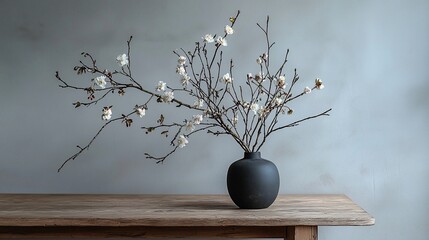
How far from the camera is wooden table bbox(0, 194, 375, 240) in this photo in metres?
2.19

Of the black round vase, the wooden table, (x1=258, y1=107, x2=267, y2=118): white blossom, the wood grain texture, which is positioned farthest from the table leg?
(x1=258, y1=107, x2=267, y2=118): white blossom

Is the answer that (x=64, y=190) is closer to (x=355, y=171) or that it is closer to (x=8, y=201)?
(x=8, y=201)

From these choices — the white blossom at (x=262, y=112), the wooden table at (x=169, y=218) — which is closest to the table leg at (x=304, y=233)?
the wooden table at (x=169, y=218)

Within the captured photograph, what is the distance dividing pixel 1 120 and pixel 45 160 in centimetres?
29

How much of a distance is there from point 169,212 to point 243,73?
932 mm

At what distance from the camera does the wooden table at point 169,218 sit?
7.20 feet

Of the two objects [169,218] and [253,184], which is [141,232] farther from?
[253,184]

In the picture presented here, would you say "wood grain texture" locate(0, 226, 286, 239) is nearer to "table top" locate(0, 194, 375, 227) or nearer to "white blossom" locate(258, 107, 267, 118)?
"table top" locate(0, 194, 375, 227)

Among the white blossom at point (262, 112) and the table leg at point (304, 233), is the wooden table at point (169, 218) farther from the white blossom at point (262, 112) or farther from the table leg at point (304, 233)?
the white blossom at point (262, 112)

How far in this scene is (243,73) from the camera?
2.99m

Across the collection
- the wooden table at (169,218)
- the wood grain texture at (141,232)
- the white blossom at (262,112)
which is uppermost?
the white blossom at (262,112)

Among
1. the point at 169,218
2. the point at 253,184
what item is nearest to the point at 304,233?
the point at 253,184

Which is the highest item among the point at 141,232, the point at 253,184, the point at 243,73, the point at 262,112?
the point at 243,73

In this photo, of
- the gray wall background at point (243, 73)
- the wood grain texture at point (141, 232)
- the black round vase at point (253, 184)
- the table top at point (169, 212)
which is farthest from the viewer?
the gray wall background at point (243, 73)
